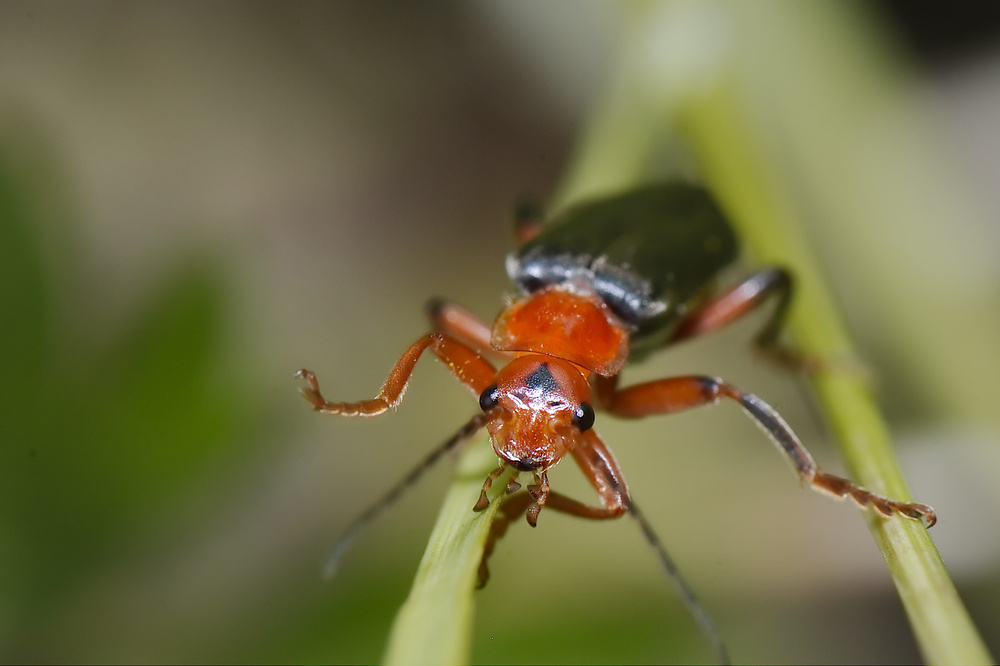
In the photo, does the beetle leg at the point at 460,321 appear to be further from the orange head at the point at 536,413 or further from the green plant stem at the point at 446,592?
the green plant stem at the point at 446,592

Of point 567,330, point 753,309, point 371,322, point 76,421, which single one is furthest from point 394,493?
point 371,322

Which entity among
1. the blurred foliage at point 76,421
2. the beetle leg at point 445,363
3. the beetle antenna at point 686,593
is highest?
the blurred foliage at point 76,421

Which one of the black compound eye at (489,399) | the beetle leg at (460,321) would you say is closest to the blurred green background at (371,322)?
the beetle leg at (460,321)

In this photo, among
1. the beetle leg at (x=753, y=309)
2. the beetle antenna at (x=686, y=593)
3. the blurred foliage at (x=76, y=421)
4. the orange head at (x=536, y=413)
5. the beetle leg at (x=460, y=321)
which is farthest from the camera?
the beetle leg at (x=460, y=321)

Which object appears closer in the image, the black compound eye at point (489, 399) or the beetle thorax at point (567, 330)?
the black compound eye at point (489, 399)

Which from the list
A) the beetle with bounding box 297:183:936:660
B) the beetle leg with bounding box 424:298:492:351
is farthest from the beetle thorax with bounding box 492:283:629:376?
the beetle leg with bounding box 424:298:492:351

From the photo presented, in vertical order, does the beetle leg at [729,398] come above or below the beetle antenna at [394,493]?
below

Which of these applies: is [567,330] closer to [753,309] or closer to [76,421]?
[753,309]

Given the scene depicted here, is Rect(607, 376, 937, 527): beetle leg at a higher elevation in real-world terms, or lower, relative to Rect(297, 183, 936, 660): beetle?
lower

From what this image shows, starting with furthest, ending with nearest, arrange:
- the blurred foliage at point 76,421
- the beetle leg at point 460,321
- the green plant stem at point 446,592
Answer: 1. the beetle leg at point 460,321
2. the blurred foliage at point 76,421
3. the green plant stem at point 446,592

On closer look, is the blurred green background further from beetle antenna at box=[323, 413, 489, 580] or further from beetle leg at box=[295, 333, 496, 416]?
beetle leg at box=[295, 333, 496, 416]
